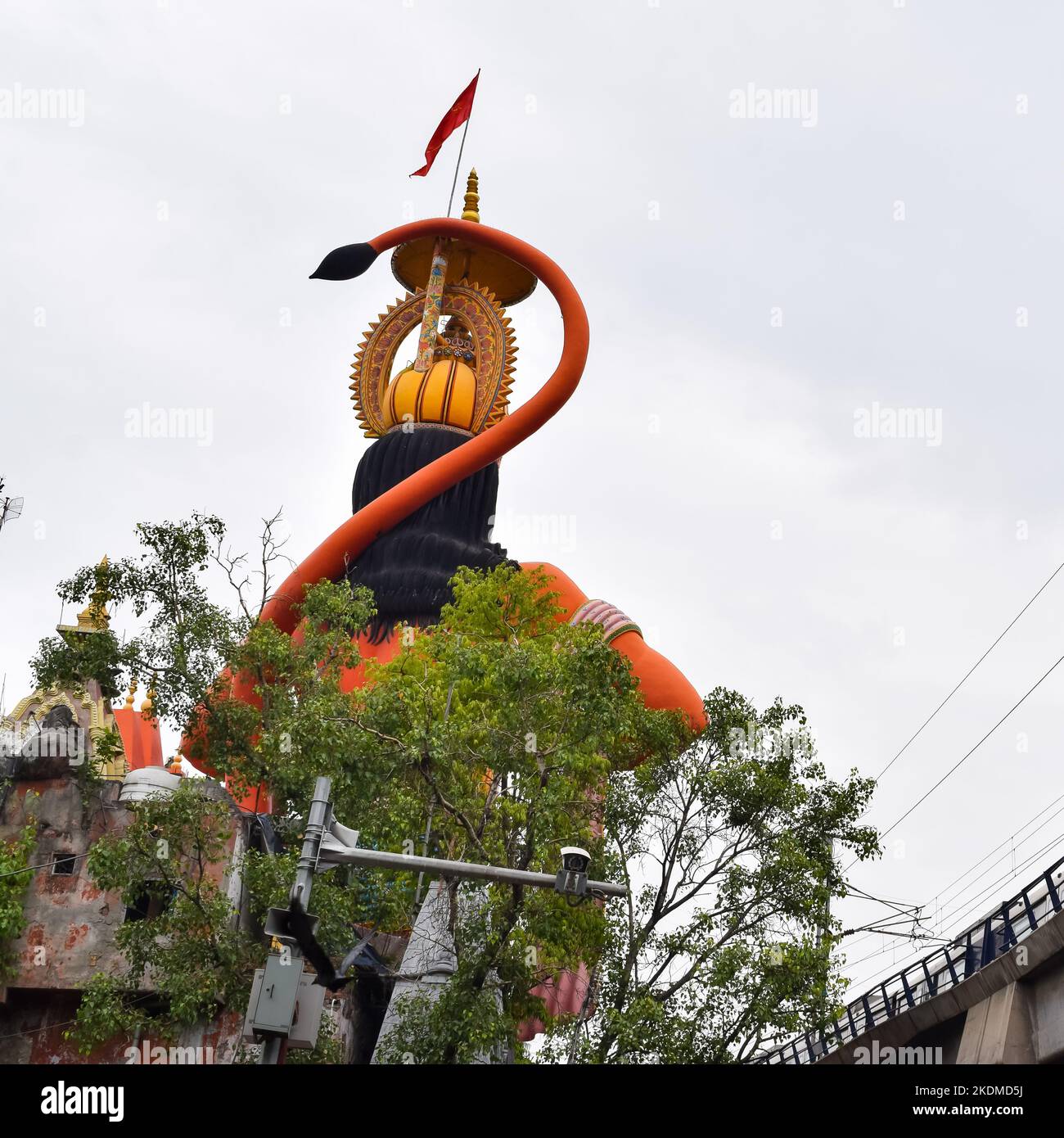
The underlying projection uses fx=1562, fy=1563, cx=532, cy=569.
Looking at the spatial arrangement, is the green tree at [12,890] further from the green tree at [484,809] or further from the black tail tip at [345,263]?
the black tail tip at [345,263]

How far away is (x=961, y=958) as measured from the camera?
20812 mm

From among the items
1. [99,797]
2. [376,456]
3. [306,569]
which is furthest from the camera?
[376,456]

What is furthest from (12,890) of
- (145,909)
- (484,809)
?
(484,809)

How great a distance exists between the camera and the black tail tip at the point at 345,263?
99.2 feet

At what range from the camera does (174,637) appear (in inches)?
825

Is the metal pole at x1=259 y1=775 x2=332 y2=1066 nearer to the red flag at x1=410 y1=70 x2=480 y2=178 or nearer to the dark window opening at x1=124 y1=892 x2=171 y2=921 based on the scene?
the dark window opening at x1=124 y1=892 x2=171 y2=921

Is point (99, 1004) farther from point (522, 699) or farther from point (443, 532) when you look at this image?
point (443, 532)

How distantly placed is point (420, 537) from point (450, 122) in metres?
10.3

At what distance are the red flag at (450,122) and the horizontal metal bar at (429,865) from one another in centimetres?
2297

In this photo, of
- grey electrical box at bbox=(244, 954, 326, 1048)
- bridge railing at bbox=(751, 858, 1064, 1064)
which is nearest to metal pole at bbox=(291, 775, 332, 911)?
grey electrical box at bbox=(244, 954, 326, 1048)

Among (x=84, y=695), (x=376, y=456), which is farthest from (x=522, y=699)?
(x=376, y=456)

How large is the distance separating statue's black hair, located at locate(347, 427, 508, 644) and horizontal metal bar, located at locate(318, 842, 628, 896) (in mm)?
14248
